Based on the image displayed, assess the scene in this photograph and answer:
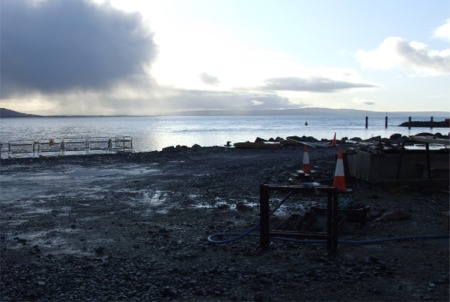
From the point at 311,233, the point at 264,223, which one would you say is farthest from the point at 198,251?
the point at 311,233

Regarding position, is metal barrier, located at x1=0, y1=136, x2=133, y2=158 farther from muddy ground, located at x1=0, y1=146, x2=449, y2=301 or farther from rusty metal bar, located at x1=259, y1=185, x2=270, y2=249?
rusty metal bar, located at x1=259, y1=185, x2=270, y2=249

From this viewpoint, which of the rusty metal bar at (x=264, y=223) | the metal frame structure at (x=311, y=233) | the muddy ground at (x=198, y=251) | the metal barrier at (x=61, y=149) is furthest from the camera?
the metal barrier at (x=61, y=149)

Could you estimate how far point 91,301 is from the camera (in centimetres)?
528

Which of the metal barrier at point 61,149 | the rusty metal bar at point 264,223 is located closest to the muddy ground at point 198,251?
the rusty metal bar at point 264,223

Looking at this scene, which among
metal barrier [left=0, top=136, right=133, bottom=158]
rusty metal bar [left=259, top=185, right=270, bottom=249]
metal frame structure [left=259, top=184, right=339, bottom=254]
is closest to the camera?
metal frame structure [left=259, top=184, right=339, bottom=254]

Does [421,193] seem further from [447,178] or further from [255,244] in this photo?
[255,244]

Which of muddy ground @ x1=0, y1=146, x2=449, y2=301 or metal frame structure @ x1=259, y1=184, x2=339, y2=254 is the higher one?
metal frame structure @ x1=259, y1=184, x2=339, y2=254

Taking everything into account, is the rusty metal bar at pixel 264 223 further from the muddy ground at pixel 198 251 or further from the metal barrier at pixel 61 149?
the metal barrier at pixel 61 149

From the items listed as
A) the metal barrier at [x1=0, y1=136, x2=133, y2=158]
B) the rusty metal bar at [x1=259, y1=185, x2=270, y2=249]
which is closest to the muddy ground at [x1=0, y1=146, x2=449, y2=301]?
the rusty metal bar at [x1=259, y1=185, x2=270, y2=249]

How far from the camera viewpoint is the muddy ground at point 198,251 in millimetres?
5527

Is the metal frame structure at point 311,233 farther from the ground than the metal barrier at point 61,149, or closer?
farther from the ground

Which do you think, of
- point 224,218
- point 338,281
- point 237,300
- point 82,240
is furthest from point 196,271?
point 224,218

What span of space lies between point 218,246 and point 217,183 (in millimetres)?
7776

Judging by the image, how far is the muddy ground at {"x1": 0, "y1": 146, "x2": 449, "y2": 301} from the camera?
5.53 metres
